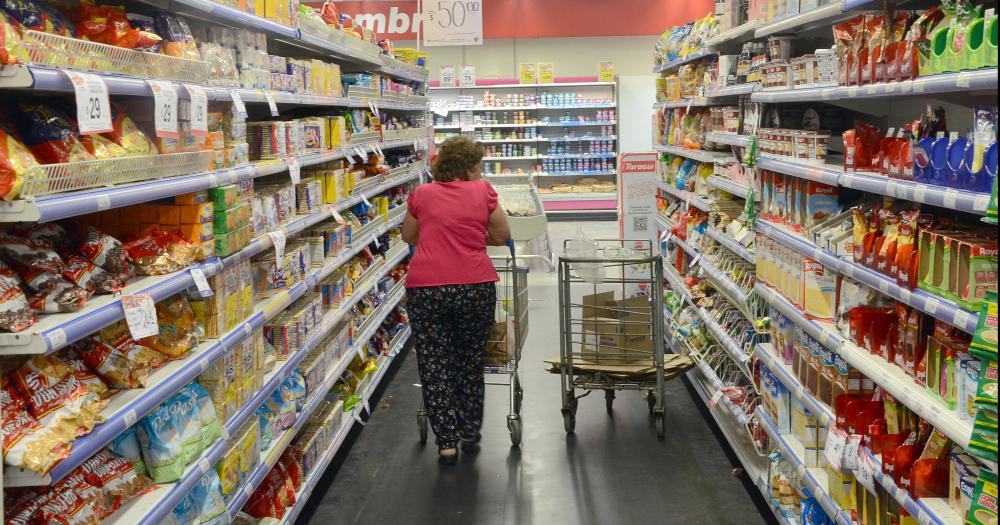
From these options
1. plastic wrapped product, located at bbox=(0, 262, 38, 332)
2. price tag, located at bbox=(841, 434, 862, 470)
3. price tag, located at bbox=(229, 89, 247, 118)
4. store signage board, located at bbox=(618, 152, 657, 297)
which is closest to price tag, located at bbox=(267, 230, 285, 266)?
price tag, located at bbox=(229, 89, 247, 118)

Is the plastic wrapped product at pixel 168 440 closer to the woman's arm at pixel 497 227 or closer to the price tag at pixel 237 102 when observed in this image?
the price tag at pixel 237 102

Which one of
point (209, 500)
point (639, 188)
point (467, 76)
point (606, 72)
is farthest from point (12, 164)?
point (606, 72)

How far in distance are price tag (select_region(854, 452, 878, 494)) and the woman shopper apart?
235 centimetres

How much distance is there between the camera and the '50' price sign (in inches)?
460

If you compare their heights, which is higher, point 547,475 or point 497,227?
point 497,227

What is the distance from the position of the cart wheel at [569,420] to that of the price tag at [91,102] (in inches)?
145

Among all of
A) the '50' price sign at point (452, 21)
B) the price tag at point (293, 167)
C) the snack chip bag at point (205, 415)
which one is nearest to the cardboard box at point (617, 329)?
the price tag at point (293, 167)

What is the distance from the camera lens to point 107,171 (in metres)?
2.55

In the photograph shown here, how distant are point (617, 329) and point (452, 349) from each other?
42.4 inches

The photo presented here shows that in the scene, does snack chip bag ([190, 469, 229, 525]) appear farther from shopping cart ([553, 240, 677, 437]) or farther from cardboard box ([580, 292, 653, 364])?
cardboard box ([580, 292, 653, 364])

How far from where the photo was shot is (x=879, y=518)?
10.1 ft

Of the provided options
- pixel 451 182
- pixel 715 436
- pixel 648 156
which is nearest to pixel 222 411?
pixel 451 182

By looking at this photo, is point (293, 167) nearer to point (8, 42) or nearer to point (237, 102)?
point (237, 102)

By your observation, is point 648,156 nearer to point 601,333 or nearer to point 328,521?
point 601,333
